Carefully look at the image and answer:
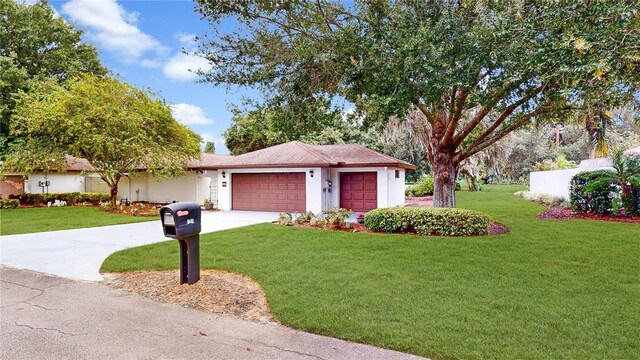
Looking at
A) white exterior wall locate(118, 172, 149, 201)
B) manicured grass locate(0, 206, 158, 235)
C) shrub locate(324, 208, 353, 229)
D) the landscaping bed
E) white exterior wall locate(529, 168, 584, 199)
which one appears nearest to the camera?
the landscaping bed

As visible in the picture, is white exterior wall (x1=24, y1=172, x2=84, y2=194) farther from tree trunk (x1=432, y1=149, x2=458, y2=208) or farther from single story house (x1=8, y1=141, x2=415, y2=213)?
tree trunk (x1=432, y1=149, x2=458, y2=208)

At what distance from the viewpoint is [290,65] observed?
27.9ft

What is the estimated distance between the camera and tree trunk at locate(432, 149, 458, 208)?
1175cm

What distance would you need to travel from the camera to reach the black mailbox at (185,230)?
5109 millimetres

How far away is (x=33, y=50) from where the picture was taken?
22.0 meters

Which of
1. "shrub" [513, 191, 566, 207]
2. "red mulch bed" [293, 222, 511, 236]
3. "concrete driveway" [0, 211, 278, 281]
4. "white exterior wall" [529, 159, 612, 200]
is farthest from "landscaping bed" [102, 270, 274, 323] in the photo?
"shrub" [513, 191, 566, 207]

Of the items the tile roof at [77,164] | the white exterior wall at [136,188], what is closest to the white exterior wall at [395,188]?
the white exterior wall at [136,188]

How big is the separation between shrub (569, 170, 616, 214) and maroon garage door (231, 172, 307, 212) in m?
10.8

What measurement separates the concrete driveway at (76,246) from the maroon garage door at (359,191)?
17.8ft

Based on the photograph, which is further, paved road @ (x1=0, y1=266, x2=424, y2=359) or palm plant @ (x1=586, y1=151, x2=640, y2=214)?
palm plant @ (x1=586, y1=151, x2=640, y2=214)

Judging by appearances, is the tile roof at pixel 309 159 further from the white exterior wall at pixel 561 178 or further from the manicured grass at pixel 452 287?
the white exterior wall at pixel 561 178

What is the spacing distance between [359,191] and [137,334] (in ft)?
44.2

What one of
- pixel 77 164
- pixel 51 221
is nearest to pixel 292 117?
pixel 51 221

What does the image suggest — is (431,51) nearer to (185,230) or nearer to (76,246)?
(185,230)
